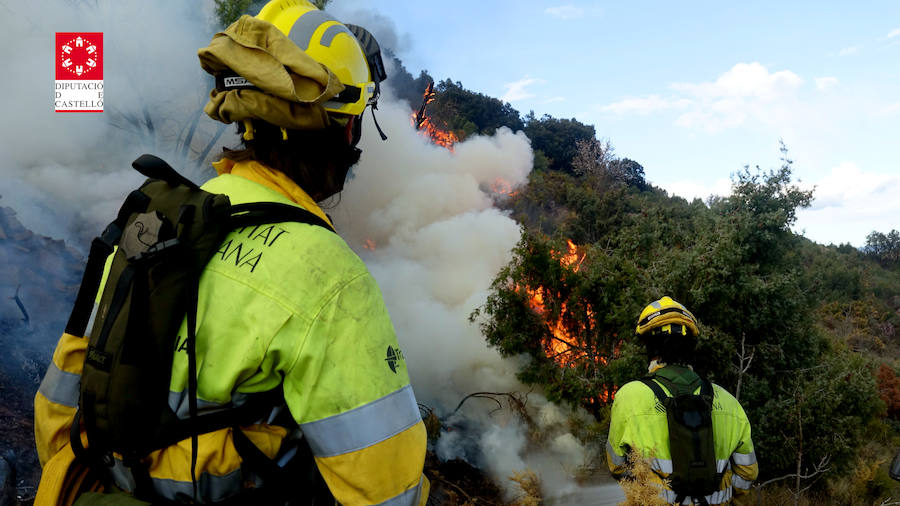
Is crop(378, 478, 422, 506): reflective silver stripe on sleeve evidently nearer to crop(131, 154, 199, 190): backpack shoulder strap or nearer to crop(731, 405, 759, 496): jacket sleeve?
crop(131, 154, 199, 190): backpack shoulder strap

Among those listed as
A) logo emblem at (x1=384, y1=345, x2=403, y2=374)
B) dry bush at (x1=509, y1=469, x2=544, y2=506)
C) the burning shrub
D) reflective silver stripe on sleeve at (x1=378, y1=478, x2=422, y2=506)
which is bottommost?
the burning shrub

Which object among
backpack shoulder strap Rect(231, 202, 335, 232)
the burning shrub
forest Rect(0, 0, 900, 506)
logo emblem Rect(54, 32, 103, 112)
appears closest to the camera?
backpack shoulder strap Rect(231, 202, 335, 232)

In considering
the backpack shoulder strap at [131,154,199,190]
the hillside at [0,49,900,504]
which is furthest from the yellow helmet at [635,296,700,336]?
the hillside at [0,49,900,504]

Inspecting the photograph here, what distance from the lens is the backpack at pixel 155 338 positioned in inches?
48.3

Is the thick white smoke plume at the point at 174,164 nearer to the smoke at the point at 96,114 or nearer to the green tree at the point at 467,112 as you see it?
the smoke at the point at 96,114

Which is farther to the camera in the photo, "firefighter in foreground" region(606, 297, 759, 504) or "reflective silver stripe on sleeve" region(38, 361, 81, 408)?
"firefighter in foreground" region(606, 297, 759, 504)

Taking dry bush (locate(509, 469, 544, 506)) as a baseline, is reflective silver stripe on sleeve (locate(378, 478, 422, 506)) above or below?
above

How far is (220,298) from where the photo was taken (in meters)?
1.25

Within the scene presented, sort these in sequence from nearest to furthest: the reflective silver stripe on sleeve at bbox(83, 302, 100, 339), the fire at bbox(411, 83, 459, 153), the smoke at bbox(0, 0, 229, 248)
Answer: the reflective silver stripe on sleeve at bbox(83, 302, 100, 339), the smoke at bbox(0, 0, 229, 248), the fire at bbox(411, 83, 459, 153)

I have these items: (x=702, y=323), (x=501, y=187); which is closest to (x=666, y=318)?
(x=702, y=323)

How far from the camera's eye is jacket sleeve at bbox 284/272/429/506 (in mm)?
1200

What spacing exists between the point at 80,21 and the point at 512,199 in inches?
791

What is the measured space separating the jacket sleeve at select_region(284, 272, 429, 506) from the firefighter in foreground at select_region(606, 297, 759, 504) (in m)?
2.29

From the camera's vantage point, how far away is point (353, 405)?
3.94 ft
